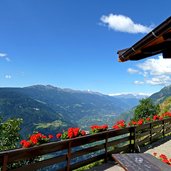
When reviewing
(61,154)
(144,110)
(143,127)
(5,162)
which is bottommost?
(61,154)

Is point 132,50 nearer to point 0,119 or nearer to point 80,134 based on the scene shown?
point 80,134

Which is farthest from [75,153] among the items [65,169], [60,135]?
[60,135]

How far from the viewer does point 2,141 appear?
115 feet

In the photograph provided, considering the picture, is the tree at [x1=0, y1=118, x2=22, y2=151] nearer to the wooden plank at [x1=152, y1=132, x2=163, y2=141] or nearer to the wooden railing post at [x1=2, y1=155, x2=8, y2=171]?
the wooden plank at [x1=152, y1=132, x2=163, y2=141]

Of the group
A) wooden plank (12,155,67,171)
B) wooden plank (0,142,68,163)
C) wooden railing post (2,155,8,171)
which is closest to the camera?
wooden railing post (2,155,8,171)

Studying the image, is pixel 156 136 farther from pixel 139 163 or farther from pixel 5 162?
pixel 139 163

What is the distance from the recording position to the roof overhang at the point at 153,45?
4473mm

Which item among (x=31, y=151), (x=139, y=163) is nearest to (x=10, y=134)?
(x=31, y=151)

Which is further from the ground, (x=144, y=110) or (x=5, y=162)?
(x=144, y=110)

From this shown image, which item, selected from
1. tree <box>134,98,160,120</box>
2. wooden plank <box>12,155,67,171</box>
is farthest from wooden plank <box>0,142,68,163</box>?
tree <box>134,98,160,120</box>

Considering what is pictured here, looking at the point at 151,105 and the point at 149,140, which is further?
the point at 151,105

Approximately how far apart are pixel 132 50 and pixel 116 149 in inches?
329

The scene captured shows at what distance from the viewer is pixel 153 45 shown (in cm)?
637

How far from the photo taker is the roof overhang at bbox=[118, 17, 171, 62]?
14.7 ft
